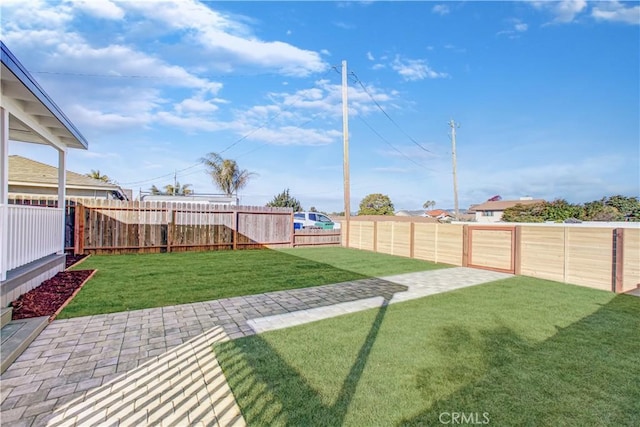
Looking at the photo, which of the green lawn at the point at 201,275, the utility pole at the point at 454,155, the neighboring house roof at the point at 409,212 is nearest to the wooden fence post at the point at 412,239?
the green lawn at the point at 201,275

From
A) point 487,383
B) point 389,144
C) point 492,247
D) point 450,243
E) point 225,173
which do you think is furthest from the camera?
point 225,173

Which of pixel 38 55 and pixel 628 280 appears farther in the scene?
pixel 38 55

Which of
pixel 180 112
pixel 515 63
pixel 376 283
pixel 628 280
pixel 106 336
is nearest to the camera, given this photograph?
pixel 106 336

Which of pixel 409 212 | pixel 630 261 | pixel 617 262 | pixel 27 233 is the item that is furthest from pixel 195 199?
pixel 409 212

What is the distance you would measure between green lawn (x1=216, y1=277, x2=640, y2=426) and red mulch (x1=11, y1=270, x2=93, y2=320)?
8.83 feet

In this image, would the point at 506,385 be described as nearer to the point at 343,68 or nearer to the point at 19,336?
the point at 19,336

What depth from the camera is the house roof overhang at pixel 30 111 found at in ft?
10.9

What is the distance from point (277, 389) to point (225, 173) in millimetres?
25335

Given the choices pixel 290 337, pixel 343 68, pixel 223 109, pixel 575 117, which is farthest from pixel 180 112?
pixel 575 117

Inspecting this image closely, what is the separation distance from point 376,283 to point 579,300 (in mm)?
3585

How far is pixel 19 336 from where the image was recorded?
114 inches

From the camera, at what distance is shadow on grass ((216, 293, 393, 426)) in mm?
1950

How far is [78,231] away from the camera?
28.7 feet

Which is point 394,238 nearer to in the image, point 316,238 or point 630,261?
point 316,238
